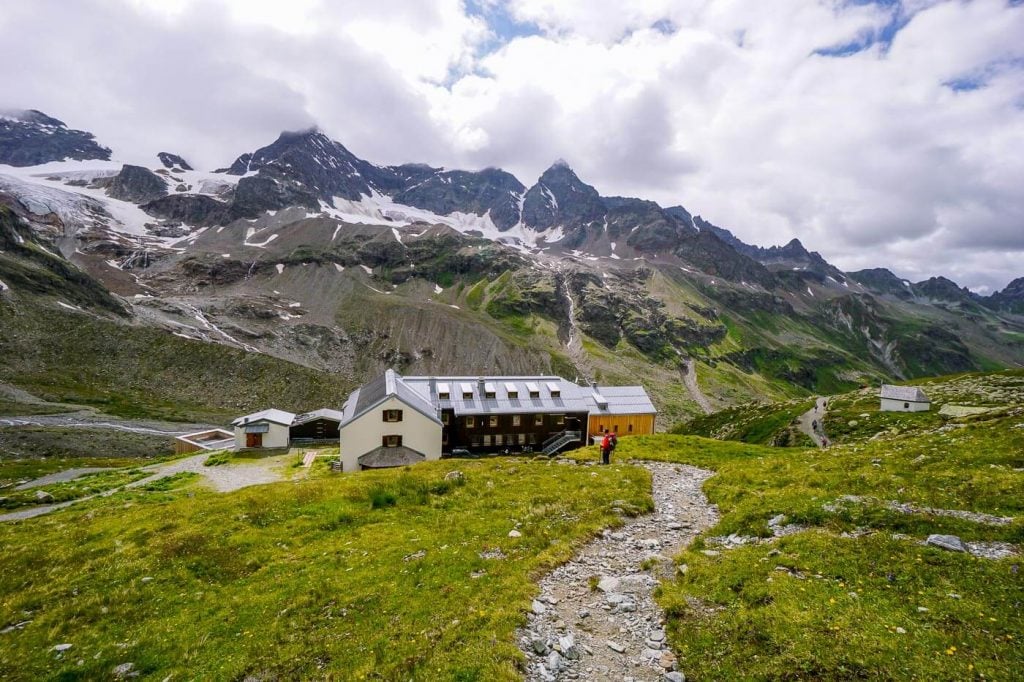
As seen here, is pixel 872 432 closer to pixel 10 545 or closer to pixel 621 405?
pixel 621 405

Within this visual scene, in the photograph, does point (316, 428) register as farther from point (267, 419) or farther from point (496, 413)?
point (496, 413)

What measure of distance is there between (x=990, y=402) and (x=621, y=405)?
141ft

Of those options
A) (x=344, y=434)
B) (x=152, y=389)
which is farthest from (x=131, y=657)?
(x=152, y=389)

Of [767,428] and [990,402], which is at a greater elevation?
[990,402]

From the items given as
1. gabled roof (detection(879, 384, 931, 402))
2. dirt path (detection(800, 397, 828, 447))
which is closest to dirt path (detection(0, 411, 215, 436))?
dirt path (detection(800, 397, 828, 447))

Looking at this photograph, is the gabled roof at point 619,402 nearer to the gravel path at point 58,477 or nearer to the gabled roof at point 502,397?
the gabled roof at point 502,397

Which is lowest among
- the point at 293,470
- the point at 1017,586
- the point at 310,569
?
the point at 293,470

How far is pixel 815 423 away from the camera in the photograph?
62125mm

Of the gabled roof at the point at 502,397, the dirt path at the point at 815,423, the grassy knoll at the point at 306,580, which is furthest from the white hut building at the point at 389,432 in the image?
the dirt path at the point at 815,423

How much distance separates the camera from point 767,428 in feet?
230

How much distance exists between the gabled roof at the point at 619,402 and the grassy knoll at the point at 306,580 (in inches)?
1518

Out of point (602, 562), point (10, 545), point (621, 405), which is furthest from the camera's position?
point (621, 405)

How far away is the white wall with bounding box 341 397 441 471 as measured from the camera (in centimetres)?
5331

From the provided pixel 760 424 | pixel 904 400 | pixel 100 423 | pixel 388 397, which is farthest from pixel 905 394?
pixel 100 423
